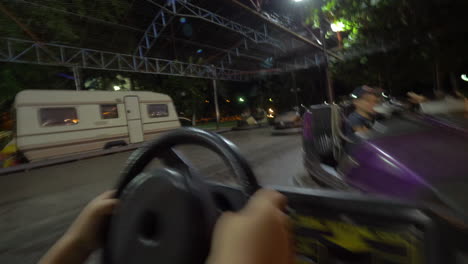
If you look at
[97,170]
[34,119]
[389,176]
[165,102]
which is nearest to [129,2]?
[165,102]

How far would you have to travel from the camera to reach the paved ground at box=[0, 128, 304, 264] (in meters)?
2.98

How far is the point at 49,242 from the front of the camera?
288 centimetres

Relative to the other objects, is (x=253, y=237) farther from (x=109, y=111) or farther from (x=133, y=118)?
(x=133, y=118)

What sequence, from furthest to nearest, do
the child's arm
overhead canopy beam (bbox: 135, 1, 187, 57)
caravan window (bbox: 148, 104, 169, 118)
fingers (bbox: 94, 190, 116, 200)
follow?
overhead canopy beam (bbox: 135, 1, 187, 57), caravan window (bbox: 148, 104, 169, 118), fingers (bbox: 94, 190, 116, 200), the child's arm

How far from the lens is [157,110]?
1198cm

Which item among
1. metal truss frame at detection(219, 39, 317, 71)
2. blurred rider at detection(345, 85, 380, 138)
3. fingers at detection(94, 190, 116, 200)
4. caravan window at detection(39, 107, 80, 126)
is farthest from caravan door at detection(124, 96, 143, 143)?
metal truss frame at detection(219, 39, 317, 71)

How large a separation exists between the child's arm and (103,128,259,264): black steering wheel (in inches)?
2.2

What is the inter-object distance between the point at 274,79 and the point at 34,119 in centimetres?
2597

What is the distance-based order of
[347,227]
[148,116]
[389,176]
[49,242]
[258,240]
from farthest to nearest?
[148,116], [49,242], [389,176], [347,227], [258,240]

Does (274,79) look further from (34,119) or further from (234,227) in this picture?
(234,227)

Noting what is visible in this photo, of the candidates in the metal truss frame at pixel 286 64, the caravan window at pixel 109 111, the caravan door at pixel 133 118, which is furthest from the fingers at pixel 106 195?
the metal truss frame at pixel 286 64

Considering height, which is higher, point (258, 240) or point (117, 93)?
point (117, 93)

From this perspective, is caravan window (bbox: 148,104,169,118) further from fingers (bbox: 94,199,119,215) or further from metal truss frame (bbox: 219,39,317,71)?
fingers (bbox: 94,199,119,215)

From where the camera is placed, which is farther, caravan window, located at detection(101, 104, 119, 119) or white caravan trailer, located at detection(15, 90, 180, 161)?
caravan window, located at detection(101, 104, 119, 119)
